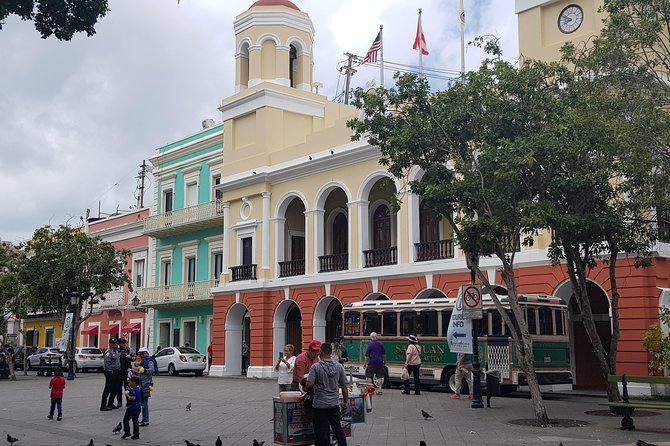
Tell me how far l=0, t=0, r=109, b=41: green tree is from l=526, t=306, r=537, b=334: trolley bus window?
529 inches

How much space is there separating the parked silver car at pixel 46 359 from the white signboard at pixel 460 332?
2480 centimetres

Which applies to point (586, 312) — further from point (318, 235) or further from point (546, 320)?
point (318, 235)

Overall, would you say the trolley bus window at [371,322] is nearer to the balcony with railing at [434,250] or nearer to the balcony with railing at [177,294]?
the balcony with railing at [434,250]

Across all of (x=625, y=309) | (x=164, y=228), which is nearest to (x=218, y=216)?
(x=164, y=228)

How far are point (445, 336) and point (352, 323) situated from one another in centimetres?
407

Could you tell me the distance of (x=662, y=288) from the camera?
826 inches

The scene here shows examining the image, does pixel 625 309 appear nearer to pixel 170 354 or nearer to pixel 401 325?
pixel 401 325

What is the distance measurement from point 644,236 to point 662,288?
16.8 feet

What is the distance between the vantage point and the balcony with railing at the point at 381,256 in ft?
93.2

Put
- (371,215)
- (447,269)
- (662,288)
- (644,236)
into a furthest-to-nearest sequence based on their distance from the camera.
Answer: (371,215)
(447,269)
(662,288)
(644,236)

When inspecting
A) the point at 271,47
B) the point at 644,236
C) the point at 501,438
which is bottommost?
the point at 501,438

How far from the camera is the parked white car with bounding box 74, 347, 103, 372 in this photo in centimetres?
4000

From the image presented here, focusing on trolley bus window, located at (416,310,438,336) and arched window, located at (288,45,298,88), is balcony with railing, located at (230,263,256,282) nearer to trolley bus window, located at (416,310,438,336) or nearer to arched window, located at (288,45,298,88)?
arched window, located at (288,45,298,88)

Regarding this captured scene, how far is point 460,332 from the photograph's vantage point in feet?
61.2
